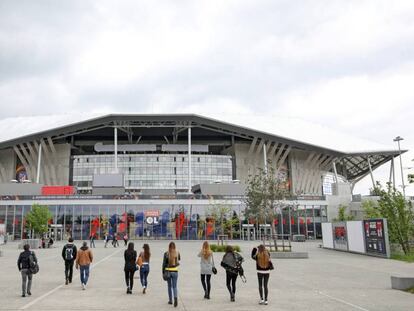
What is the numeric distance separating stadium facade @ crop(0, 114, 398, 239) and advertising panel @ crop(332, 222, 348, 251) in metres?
20.4

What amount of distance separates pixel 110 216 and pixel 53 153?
24703 mm

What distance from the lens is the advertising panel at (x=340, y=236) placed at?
2894 cm

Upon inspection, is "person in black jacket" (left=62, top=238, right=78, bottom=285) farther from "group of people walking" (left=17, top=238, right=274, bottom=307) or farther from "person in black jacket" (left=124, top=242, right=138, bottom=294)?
"person in black jacket" (left=124, top=242, right=138, bottom=294)

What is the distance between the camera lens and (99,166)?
233ft

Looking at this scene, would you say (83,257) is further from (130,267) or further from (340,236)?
(340,236)

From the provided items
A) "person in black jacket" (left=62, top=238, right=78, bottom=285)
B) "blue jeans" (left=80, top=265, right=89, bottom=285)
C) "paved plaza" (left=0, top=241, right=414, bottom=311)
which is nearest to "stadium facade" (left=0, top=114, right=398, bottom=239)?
"paved plaza" (left=0, top=241, right=414, bottom=311)

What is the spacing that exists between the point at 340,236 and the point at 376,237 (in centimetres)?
554

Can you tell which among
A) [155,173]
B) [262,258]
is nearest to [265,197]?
[262,258]

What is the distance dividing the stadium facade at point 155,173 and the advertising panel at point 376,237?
84.7 ft

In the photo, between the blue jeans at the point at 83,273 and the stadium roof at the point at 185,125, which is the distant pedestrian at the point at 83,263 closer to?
the blue jeans at the point at 83,273

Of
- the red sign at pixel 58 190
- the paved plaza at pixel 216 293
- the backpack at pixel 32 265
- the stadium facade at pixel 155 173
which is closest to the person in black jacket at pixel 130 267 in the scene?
the paved plaza at pixel 216 293

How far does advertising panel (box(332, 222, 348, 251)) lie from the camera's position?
94.9 ft

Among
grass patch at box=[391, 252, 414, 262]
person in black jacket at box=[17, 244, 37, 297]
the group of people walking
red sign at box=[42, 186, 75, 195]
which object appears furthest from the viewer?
red sign at box=[42, 186, 75, 195]

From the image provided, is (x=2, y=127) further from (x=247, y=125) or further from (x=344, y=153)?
(x=344, y=153)
